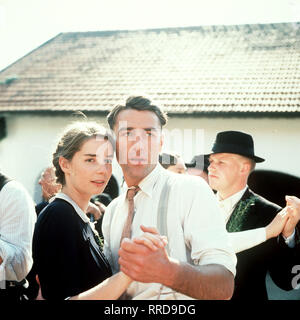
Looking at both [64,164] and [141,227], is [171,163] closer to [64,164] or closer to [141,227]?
[64,164]

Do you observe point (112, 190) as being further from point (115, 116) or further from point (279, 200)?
point (115, 116)

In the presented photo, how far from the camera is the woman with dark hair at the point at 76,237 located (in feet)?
3.87

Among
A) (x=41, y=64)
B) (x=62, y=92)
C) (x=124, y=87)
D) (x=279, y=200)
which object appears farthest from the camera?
(x=41, y=64)

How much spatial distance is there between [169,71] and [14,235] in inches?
93.8

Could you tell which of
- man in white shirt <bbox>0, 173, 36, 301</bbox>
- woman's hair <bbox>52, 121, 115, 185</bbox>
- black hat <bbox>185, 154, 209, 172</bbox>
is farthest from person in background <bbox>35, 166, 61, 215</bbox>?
black hat <bbox>185, 154, 209, 172</bbox>

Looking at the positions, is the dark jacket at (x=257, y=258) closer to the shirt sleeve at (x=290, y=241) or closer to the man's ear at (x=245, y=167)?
the shirt sleeve at (x=290, y=241)

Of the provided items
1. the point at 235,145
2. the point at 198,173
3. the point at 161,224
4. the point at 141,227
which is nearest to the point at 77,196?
the point at 161,224

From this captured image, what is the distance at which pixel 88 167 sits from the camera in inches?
57.4

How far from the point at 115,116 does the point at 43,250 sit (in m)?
0.56

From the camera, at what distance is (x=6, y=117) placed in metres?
4.27

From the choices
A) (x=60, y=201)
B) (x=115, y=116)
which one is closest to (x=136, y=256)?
(x=60, y=201)

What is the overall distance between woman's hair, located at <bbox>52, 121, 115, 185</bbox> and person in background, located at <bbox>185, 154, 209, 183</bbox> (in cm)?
98

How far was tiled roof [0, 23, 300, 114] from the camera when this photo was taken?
2582 millimetres

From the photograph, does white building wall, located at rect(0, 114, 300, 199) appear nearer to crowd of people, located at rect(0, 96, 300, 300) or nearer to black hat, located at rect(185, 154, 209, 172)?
black hat, located at rect(185, 154, 209, 172)
